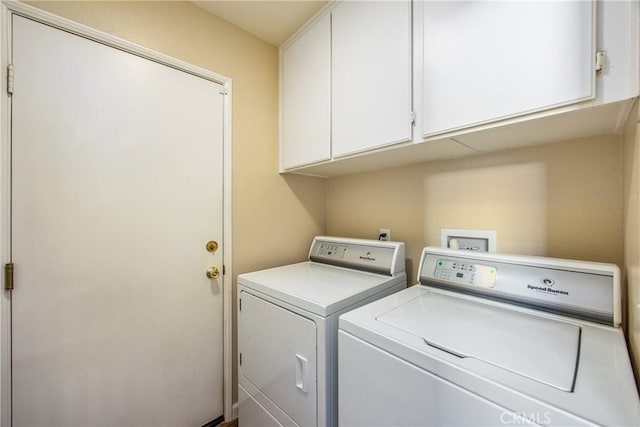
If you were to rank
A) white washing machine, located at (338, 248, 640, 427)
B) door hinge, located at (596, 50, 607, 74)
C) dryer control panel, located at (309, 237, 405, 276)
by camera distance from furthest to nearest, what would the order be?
dryer control panel, located at (309, 237, 405, 276) < door hinge, located at (596, 50, 607, 74) < white washing machine, located at (338, 248, 640, 427)

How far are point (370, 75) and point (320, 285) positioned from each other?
3.54 ft

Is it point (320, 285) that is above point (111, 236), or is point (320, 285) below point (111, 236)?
below

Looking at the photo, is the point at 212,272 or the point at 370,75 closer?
the point at 370,75

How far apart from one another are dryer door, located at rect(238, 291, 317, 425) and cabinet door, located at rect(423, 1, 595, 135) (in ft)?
3.39

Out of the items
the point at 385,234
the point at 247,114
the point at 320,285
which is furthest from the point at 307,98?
the point at 320,285

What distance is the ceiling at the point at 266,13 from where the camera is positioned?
1.48m

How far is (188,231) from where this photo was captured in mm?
1486

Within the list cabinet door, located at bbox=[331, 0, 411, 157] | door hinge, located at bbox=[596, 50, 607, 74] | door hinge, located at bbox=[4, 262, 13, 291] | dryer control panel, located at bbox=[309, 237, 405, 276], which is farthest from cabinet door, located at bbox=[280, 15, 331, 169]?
door hinge, located at bbox=[4, 262, 13, 291]

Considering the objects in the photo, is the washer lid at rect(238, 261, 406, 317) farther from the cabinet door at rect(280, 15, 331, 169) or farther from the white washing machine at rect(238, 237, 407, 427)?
the cabinet door at rect(280, 15, 331, 169)

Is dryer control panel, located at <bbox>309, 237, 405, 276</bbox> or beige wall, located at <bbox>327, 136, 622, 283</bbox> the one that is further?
dryer control panel, located at <bbox>309, 237, 405, 276</bbox>

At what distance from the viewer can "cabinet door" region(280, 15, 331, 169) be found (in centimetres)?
150

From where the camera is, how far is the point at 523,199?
119cm

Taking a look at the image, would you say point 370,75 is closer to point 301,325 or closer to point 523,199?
point 523,199

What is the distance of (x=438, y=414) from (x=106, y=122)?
1742mm
